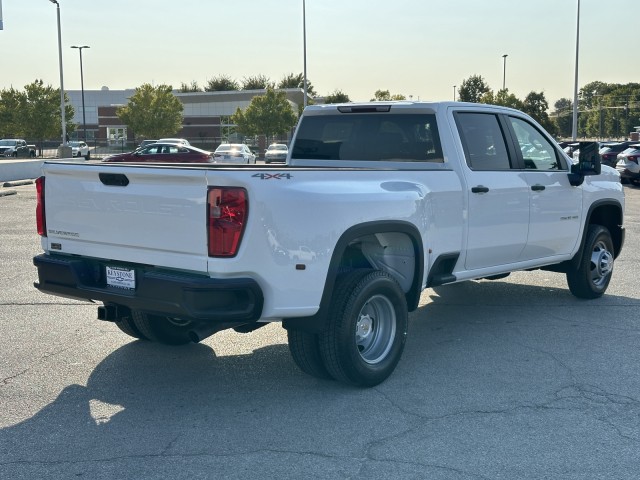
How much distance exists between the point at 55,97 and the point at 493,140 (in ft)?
215

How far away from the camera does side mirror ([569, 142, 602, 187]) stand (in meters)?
7.66

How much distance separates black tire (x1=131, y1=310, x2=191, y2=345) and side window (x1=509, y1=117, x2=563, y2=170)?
3.58 metres

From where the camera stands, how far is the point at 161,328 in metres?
6.57

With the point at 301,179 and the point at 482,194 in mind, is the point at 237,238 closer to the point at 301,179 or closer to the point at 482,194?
the point at 301,179

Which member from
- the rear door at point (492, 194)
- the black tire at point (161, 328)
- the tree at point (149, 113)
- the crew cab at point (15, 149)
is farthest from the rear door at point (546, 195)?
the tree at point (149, 113)

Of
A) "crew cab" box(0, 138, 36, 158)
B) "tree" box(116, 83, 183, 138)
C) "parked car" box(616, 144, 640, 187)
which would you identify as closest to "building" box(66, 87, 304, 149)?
"tree" box(116, 83, 183, 138)

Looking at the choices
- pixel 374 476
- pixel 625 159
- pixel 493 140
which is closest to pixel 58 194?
pixel 374 476

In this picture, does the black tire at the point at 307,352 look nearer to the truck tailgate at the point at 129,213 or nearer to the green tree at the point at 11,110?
the truck tailgate at the point at 129,213

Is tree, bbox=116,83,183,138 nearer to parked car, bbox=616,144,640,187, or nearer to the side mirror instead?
parked car, bbox=616,144,640,187

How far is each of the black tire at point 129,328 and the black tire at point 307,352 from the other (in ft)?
5.73

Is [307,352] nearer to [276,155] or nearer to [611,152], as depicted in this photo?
[611,152]

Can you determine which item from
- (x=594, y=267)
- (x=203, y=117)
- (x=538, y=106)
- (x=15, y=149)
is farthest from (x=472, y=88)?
(x=594, y=267)

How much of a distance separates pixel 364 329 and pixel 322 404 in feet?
2.43

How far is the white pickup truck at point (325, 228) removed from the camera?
4.79m
